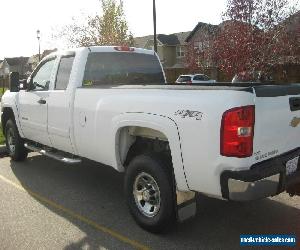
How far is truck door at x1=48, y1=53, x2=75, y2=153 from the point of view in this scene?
225 inches

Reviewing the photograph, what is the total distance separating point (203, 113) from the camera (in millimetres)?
3762

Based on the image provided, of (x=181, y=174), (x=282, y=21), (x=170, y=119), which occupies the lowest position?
(x=181, y=174)

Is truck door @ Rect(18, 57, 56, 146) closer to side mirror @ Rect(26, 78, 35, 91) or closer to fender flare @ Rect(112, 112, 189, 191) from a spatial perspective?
side mirror @ Rect(26, 78, 35, 91)

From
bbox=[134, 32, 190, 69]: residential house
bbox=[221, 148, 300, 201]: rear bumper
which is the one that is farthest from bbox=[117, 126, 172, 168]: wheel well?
bbox=[134, 32, 190, 69]: residential house

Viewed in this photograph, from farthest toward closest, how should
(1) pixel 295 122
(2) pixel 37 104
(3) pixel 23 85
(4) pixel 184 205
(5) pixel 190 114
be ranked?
(3) pixel 23 85 < (2) pixel 37 104 < (4) pixel 184 205 < (1) pixel 295 122 < (5) pixel 190 114

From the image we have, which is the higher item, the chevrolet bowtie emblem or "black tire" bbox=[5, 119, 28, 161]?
the chevrolet bowtie emblem

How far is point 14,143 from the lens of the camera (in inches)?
316

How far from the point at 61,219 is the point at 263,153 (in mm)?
2621

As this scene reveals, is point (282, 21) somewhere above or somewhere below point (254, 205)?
above

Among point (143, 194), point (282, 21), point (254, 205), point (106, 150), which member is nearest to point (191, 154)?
point (143, 194)

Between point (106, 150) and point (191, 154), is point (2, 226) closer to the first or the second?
point (106, 150)

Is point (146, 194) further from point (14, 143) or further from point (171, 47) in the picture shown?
point (171, 47)

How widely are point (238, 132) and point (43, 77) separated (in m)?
4.15

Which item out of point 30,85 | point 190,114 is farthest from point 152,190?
point 30,85
